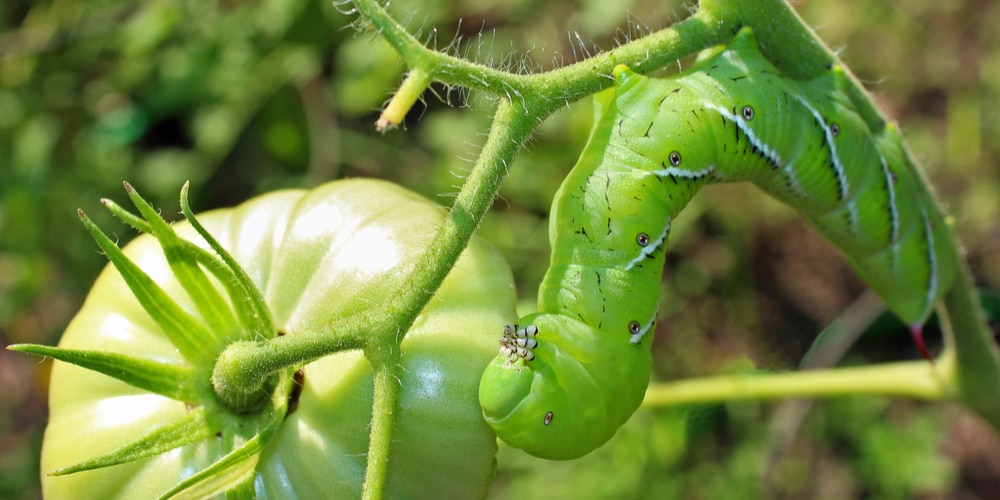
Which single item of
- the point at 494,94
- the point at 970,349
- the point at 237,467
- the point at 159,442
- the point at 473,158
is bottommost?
the point at 473,158

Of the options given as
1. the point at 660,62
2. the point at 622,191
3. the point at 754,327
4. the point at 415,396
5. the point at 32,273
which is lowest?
the point at 754,327

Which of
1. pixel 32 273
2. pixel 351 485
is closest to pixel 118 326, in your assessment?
pixel 351 485

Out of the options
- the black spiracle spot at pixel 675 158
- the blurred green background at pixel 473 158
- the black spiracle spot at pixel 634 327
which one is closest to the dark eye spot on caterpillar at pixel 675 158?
the black spiracle spot at pixel 675 158

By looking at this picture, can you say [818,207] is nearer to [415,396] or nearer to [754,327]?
[415,396]

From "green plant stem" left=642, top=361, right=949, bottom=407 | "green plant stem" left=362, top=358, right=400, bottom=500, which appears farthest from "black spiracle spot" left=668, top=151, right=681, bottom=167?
"green plant stem" left=642, top=361, right=949, bottom=407

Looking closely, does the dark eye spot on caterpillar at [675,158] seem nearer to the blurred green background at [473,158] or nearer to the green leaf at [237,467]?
the green leaf at [237,467]

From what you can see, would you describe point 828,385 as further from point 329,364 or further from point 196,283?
point 196,283

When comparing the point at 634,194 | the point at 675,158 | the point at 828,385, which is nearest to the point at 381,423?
the point at 634,194
